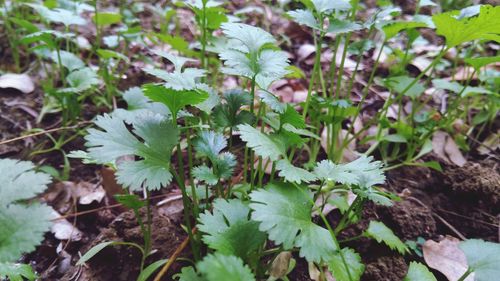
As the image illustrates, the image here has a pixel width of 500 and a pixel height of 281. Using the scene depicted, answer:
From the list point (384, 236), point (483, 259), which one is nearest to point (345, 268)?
point (384, 236)

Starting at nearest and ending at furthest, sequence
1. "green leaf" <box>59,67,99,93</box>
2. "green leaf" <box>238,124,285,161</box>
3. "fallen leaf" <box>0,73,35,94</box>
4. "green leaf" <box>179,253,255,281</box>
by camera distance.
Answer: "green leaf" <box>179,253,255,281</box> → "green leaf" <box>238,124,285,161</box> → "green leaf" <box>59,67,99,93</box> → "fallen leaf" <box>0,73,35,94</box>

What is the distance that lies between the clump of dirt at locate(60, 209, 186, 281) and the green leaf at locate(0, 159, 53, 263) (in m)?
0.36

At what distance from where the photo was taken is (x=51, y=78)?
1.60 meters

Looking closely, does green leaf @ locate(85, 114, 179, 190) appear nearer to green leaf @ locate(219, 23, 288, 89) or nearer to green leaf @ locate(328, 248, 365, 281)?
green leaf @ locate(219, 23, 288, 89)

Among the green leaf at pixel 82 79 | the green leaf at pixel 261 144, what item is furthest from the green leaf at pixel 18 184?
the green leaf at pixel 82 79

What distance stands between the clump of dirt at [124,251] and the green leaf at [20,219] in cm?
36

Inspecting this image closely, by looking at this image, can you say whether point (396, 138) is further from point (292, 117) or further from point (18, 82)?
point (18, 82)

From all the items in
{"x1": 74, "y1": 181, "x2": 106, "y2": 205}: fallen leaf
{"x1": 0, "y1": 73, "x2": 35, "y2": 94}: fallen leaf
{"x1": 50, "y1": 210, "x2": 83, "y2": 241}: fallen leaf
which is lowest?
{"x1": 50, "y1": 210, "x2": 83, "y2": 241}: fallen leaf

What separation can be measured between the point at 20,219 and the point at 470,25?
110 centimetres

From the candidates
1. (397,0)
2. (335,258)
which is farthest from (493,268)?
(397,0)

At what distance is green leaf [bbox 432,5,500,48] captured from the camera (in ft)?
3.15

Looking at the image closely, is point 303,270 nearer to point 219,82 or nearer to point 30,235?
point 30,235

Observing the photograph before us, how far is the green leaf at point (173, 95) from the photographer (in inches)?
30.0

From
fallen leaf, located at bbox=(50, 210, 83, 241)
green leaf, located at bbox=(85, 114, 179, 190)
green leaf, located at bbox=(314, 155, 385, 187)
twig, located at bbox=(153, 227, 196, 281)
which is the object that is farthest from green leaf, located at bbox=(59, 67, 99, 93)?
green leaf, located at bbox=(314, 155, 385, 187)
